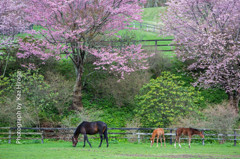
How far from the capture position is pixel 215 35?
24.7 m

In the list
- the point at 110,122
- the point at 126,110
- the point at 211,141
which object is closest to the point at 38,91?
the point at 110,122

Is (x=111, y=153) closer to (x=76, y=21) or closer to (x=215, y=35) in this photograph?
(x=76, y=21)

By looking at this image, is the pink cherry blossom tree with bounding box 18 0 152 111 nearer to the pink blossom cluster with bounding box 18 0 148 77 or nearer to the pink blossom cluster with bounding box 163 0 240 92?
the pink blossom cluster with bounding box 18 0 148 77

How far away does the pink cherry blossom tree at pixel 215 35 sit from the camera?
80.1 feet

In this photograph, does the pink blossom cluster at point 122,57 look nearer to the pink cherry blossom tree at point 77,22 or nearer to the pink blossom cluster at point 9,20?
the pink cherry blossom tree at point 77,22

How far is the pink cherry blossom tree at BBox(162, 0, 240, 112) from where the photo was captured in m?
24.4

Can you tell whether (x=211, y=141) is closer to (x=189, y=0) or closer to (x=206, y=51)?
(x=206, y=51)

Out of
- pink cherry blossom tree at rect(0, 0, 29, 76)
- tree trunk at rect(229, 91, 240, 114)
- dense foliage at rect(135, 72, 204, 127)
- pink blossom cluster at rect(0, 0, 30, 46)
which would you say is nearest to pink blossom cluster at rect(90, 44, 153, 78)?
dense foliage at rect(135, 72, 204, 127)

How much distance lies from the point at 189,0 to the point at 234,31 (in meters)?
4.58

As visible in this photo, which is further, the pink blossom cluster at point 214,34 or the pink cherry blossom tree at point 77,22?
the pink blossom cluster at point 214,34

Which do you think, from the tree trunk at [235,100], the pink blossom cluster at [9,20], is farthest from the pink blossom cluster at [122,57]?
the pink blossom cluster at [9,20]

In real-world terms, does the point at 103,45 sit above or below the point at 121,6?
below

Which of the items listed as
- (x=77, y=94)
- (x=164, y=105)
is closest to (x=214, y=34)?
(x=164, y=105)

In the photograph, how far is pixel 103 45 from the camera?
27906mm
